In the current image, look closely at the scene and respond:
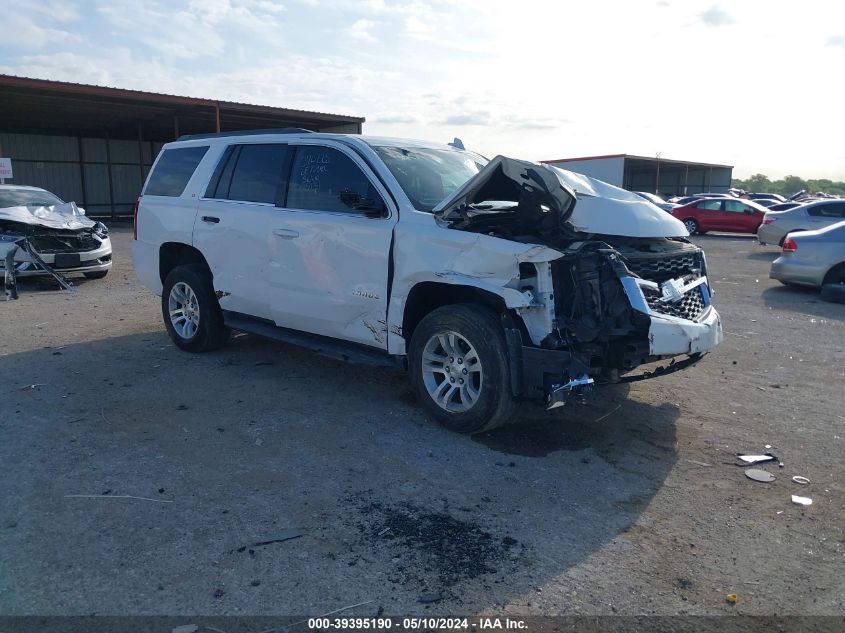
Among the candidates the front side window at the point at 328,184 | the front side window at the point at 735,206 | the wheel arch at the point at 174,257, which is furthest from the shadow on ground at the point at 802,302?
the front side window at the point at 735,206

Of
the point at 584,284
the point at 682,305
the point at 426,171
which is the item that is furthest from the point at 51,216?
the point at 682,305

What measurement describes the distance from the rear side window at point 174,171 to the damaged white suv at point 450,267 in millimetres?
331

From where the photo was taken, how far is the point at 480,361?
15.3 ft

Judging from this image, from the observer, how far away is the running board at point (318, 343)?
210 inches

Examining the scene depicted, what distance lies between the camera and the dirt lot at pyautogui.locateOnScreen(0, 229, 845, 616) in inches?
122

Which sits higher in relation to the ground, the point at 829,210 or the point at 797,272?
the point at 829,210

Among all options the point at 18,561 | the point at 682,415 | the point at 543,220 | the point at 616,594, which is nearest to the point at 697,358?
the point at 682,415

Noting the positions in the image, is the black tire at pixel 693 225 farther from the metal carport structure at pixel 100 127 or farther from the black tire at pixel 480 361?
the black tire at pixel 480 361

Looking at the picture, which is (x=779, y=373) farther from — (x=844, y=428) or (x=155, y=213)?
(x=155, y=213)

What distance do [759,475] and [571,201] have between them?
213cm

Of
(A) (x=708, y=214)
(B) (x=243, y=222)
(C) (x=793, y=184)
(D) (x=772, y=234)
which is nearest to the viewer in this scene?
(B) (x=243, y=222)

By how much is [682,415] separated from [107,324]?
6.79 m

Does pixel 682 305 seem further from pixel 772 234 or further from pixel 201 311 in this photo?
pixel 772 234

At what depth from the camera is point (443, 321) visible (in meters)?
4.84
